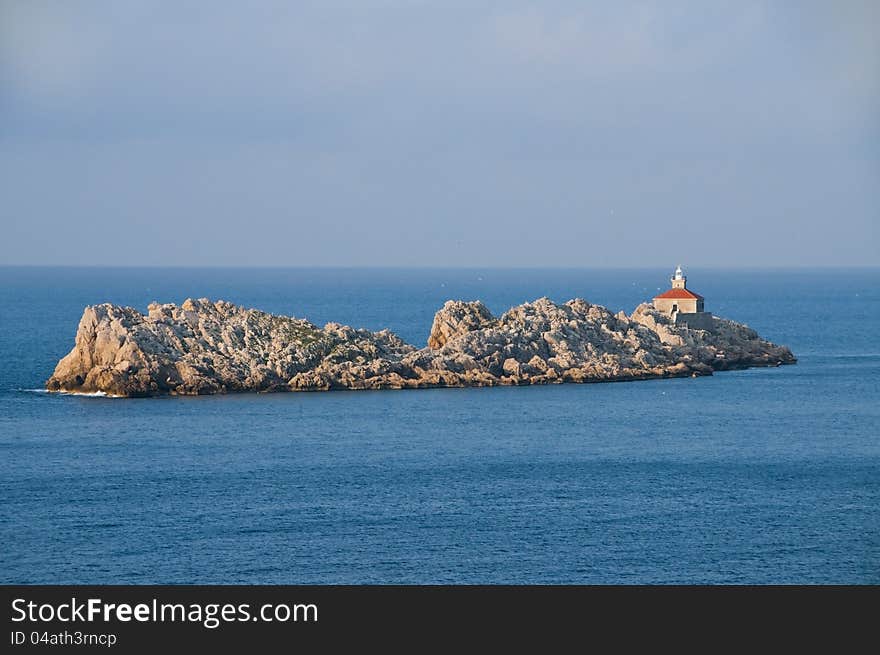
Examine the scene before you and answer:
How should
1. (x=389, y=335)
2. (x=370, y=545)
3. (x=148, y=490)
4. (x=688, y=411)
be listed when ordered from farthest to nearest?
(x=389, y=335) → (x=688, y=411) → (x=148, y=490) → (x=370, y=545)

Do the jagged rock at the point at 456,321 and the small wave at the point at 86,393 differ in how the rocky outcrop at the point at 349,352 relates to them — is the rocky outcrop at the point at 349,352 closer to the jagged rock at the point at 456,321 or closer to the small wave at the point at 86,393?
the jagged rock at the point at 456,321

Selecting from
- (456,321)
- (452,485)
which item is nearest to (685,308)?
(456,321)

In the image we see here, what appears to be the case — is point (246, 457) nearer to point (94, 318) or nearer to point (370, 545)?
point (370, 545)

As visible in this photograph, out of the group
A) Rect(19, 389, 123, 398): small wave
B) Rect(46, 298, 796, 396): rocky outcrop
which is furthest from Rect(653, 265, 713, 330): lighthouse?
Rect(19, 389, 123, 398): small wave

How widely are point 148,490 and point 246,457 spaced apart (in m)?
7.41

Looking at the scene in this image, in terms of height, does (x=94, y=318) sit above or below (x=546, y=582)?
above

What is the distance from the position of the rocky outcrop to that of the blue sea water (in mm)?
2305

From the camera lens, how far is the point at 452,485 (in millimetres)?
54812

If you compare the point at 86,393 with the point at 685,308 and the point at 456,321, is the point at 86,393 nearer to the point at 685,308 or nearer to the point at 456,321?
the point at 456,321

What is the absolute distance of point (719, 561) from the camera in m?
43.7

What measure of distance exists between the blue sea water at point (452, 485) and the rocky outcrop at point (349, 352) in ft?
7.56

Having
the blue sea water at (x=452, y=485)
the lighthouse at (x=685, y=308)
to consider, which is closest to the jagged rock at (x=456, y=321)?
the blue sea water at (x=452, y=485)
